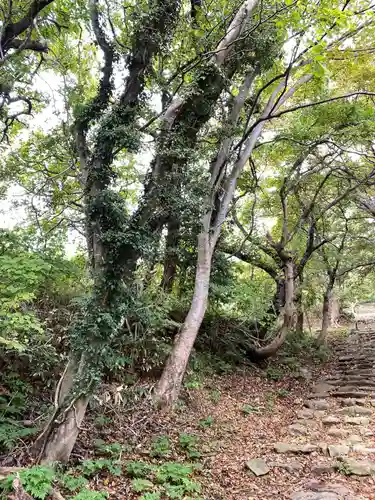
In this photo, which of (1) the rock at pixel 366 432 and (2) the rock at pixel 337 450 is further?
(1) the rock at pixel 366 432

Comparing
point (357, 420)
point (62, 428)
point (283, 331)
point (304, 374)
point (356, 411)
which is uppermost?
point (283, 331)

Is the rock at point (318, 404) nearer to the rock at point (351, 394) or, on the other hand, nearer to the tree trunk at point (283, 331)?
the rock at point (351, 394)

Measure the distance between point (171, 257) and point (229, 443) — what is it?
154 inches

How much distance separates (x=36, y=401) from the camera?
16.2ft

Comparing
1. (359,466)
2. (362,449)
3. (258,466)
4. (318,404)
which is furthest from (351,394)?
(258,466)

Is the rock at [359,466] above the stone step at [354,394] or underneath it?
underneath

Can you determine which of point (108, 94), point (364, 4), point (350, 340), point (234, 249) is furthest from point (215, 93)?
point (350, 340)

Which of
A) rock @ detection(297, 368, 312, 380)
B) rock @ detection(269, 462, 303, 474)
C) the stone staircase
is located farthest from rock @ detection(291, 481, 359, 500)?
rock @ detection(297, 368, 312, 380)

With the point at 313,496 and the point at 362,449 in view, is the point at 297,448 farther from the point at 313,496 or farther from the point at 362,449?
the point at 313,496

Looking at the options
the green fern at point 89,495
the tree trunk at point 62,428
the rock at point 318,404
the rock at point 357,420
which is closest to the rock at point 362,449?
the rock at point 357,420

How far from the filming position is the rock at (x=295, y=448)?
5242 mm

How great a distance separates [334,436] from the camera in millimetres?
5824

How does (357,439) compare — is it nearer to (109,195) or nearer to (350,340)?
(109,195)

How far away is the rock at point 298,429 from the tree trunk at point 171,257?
3.66 meters
